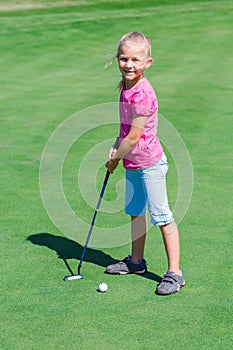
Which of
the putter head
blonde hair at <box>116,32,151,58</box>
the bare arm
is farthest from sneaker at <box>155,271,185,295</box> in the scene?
blonde hair at <box>116,32,151,58</box>

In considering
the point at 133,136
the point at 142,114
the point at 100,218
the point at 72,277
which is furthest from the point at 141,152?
the point at 100,218

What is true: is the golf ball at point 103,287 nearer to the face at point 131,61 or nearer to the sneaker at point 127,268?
the sneaker at point 127,268

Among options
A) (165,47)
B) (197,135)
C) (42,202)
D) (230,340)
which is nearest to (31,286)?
(230,340)

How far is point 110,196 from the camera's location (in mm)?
8938

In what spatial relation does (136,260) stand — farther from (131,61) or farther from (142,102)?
(131,61)

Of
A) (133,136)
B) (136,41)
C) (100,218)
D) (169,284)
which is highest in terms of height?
(136,41)

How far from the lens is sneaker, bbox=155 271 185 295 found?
20.6 feet

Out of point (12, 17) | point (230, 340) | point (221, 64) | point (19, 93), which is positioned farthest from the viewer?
point (12, 17)

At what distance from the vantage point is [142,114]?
244 inches

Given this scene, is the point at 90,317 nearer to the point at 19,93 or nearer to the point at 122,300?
the point at 122,300

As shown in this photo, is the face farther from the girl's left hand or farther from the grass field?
the girl's left hand

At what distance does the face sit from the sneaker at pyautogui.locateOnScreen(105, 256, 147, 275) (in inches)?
57.9

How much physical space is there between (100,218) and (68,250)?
35.4 inches

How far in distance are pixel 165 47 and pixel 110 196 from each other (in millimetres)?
12898
